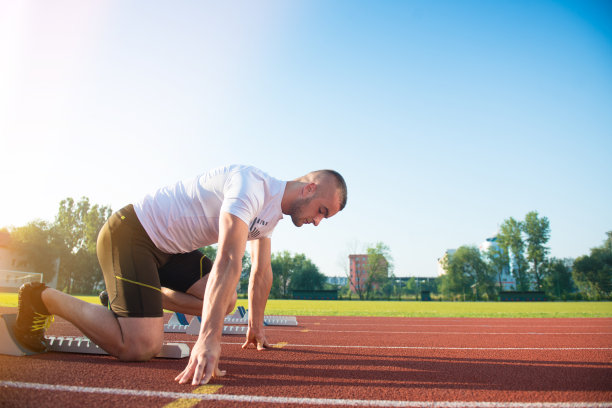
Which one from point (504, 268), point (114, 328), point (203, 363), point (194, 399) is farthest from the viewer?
point (504, 268)

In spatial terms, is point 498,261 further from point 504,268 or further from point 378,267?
point 378,267

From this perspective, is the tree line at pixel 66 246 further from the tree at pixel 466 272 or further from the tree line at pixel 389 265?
the tree at pixel 466 272

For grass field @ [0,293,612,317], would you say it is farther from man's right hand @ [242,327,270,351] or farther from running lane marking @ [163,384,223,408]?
running lane marking @ [163,384,223,408]

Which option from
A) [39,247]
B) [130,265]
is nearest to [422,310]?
[130,265]

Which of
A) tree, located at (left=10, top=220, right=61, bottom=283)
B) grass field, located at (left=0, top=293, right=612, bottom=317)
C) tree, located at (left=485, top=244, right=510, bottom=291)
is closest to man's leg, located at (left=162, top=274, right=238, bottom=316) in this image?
grass field, located at (left=0, top=293, right=612, bottom=317)

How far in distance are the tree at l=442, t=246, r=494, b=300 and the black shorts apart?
78713 millimetres

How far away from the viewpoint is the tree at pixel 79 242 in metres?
54.3

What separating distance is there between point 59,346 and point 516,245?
3001 inches

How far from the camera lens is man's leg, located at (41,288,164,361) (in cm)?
300

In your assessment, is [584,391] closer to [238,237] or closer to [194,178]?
[238,237]

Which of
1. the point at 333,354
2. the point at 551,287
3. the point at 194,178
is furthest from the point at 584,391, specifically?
the point at 551,287

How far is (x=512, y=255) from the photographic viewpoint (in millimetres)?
68312

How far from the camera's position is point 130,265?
3178mm

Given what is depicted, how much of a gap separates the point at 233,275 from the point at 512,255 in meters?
76.1
